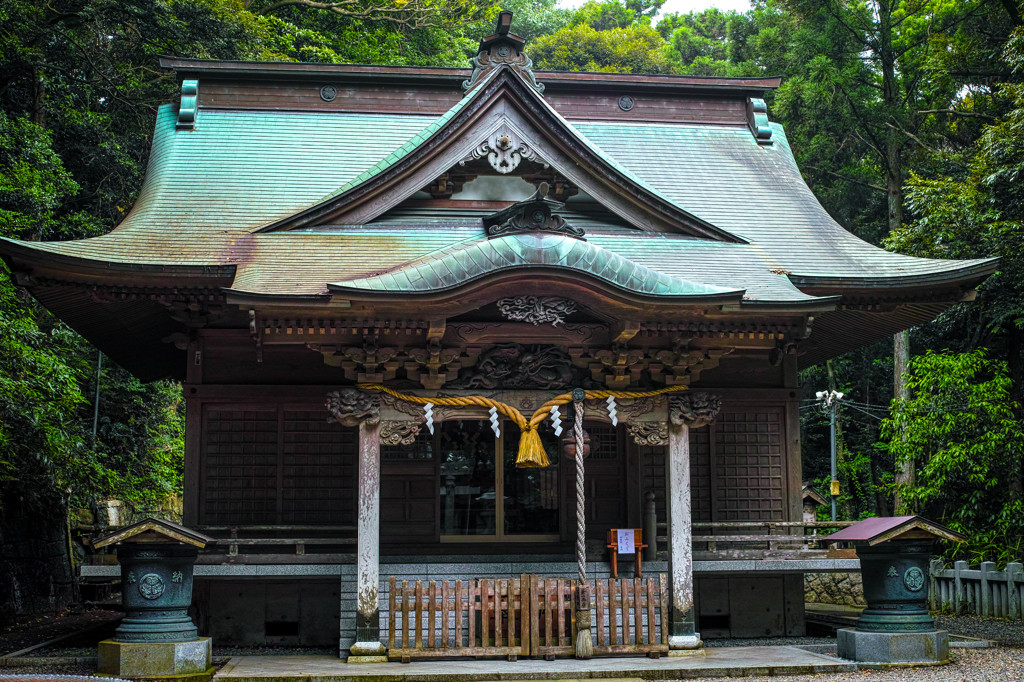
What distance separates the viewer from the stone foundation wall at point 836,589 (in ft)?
65.7

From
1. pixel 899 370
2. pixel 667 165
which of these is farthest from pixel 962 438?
pixel 667 165

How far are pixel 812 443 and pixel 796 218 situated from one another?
18.8 m

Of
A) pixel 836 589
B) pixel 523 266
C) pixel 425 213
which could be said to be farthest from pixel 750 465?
pixel 836 589

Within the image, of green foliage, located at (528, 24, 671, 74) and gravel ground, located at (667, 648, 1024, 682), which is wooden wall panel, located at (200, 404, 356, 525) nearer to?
gravel ground, located at (667, 648, 1024, 682)

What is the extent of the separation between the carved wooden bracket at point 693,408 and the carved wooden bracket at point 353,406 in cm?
339

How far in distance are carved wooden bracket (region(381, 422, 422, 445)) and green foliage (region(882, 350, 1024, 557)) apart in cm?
1300

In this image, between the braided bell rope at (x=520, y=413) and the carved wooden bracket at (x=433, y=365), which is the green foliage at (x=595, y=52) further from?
the carved wooden bracket at (x=433, y=365)

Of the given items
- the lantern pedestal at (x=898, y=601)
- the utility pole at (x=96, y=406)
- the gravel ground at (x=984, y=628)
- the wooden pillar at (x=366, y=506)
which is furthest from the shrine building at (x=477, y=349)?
the utility pole at (x=96, y=406)

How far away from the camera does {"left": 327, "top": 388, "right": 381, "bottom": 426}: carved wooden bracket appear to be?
1046 centimetres

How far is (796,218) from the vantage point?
14.6 m

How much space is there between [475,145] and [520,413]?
3642mm

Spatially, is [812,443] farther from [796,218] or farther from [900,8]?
[796,218]

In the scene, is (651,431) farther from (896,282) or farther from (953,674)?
(953,674)

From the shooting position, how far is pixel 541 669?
30.8ft
